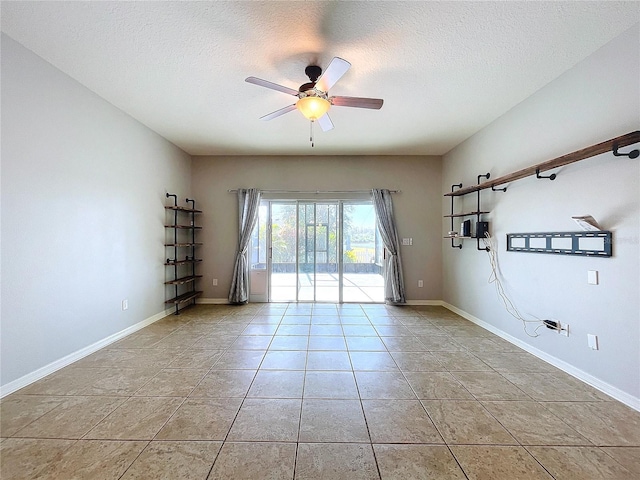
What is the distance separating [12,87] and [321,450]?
353 centimetres

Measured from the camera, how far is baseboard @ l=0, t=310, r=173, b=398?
7.02ft

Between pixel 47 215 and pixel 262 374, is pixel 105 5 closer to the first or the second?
pixel 47 215

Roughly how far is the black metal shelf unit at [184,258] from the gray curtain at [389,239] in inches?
131

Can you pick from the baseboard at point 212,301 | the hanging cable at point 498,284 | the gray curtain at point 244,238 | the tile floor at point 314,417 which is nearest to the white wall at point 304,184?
the baseboard at point 212,301

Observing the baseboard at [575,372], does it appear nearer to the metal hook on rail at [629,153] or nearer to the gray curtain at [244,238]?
the metal hook on rail at [629,153]

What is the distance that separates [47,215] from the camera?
2.43m

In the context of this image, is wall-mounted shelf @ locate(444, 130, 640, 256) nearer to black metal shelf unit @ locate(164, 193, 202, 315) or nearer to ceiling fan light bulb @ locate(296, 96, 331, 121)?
ceiling fan light bulb @ locate(296, 96, 331, 121)

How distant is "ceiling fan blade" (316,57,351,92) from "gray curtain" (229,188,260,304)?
10.2ft

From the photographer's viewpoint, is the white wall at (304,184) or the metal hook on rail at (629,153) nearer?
the metal hook on rail at (629,153)

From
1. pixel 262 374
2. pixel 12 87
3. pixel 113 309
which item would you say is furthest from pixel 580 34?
pixel 113 309

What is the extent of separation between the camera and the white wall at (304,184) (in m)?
5.14

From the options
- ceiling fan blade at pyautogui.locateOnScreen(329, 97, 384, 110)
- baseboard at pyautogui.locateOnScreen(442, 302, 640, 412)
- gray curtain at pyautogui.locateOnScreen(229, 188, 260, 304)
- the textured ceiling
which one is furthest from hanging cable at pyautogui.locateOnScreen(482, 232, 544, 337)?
gray curtain at pyautogui.locateOnScreen(229, 188, 260, 304)

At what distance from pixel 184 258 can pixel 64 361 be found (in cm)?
243

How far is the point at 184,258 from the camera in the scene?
16.0 ft
